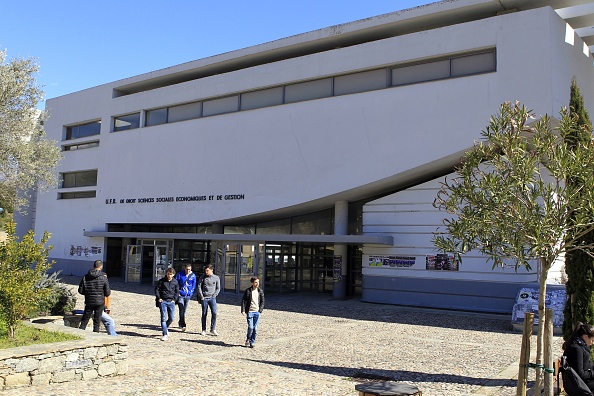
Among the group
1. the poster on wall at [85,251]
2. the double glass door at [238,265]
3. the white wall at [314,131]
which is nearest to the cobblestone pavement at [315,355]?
the double glass door at [238,265]

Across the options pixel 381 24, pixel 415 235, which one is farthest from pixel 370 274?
pixel 381 24

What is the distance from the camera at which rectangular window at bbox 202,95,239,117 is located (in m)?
24.1

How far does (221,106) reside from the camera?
24594 millimetres

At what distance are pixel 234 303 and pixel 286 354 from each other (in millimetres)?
9497

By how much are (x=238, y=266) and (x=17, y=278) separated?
13781 millimetres

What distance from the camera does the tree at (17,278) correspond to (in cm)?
834

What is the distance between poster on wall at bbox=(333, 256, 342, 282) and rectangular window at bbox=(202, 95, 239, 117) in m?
8.35

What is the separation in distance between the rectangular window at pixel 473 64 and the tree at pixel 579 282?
893 centimetres

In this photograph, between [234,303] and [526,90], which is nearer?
[526,90]

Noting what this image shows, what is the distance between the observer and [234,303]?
771 inches

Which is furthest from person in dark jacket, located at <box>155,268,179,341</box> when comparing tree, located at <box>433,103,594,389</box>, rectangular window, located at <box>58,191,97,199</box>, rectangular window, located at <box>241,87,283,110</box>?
rectangular window, located at <box>58,191,97,199</box>

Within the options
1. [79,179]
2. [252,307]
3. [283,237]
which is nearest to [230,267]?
[283,237]

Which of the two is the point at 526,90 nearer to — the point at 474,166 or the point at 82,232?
the point at 474,166

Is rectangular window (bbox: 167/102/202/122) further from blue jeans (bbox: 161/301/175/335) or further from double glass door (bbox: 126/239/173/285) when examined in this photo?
blue jeans (bbox: 161/301/175/335)
